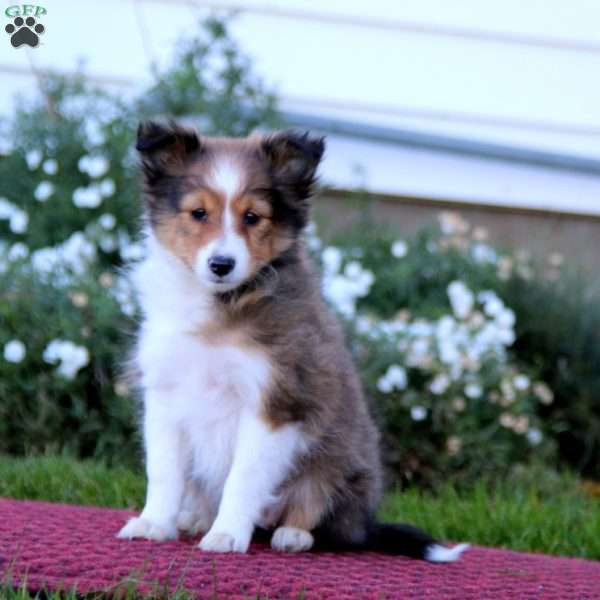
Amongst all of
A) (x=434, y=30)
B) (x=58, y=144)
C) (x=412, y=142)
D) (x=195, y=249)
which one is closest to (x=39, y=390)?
(x=58, y=144)

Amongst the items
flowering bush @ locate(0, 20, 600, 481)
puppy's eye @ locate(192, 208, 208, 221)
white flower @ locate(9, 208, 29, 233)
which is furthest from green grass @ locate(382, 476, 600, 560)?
white flower @ locate(9, 208, 29, 233)

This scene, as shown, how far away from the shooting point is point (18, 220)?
6.23m

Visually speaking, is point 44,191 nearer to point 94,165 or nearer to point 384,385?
point 94,165

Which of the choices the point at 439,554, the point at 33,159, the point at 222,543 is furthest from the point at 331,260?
the point at 222,543

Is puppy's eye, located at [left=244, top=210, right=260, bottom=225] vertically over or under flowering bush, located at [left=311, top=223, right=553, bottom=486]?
over

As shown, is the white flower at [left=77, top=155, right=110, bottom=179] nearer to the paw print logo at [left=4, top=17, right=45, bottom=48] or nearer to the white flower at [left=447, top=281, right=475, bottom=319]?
the paw print logo at [left=4, top=17, right=45, bottom=48]

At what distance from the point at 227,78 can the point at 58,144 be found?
1.21 m

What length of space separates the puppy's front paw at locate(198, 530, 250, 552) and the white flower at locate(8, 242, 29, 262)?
3.05m

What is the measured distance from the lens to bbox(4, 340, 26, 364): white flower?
5.40 m

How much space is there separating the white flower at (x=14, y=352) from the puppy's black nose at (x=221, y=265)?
2.31 metres

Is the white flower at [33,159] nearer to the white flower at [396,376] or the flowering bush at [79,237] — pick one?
the flowering bush at [79,237]

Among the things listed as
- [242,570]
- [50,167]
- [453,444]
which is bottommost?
[242,570]

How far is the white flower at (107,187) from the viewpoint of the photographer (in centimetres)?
627

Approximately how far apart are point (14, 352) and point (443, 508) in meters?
2.22
